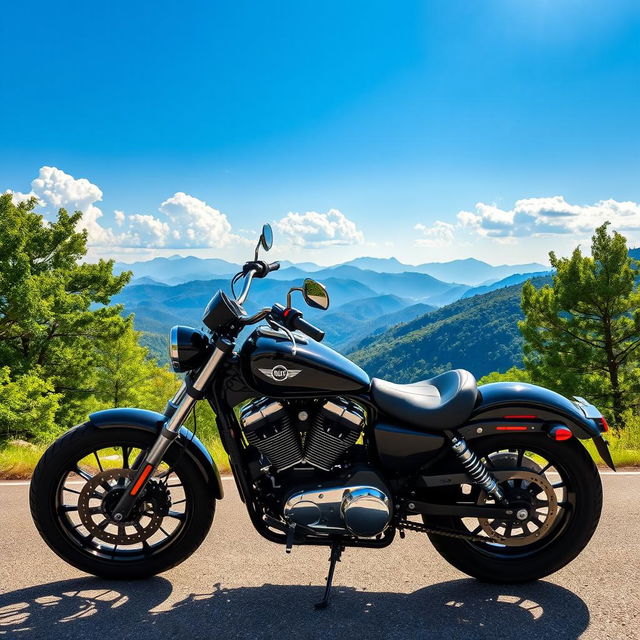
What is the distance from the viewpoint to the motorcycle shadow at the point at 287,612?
2611mm

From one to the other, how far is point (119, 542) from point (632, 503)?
3933 millimetres

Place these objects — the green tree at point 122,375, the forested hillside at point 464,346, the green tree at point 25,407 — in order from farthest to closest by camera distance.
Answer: the forested hillside at point 464,346 → the green tree at point 122,375 → the green tree at point 25,407

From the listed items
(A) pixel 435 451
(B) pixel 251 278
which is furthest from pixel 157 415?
(A) pixel 435 451

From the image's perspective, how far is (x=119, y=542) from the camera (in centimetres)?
313

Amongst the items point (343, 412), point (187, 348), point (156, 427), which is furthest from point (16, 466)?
point (343, 412)

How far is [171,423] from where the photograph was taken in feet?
9.74

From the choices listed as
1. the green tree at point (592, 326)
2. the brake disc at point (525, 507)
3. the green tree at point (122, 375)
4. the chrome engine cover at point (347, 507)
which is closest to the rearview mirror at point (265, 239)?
the chrome engine cover at point (347, 507)

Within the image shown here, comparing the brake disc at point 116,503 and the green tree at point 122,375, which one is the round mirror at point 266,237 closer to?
the brake disc at point 116,503

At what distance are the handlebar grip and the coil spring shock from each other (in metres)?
0.99

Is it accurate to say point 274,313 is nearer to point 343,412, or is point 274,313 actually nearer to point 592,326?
point 343,412

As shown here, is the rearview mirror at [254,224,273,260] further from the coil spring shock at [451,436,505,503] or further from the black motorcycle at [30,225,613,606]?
the coil spring shock at [451,436,505,503]

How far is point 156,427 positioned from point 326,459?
1035 millimetres

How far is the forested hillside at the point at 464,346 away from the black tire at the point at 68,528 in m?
158

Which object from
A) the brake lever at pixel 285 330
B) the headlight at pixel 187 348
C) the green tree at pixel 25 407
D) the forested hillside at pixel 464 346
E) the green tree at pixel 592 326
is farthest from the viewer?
the forested hillside at pixel 464 346
